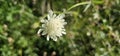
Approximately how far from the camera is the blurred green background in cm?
211

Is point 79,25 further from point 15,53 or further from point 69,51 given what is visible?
point 15,53

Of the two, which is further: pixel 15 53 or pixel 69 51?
pixel 69 51

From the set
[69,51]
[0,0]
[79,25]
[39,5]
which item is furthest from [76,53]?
[0,0]

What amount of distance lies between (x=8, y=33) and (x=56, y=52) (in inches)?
12.8

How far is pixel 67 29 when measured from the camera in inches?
89.0

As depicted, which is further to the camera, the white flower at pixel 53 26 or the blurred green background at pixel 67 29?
the blurred green background at pixel 67 29

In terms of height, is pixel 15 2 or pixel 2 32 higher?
pixel 15 2

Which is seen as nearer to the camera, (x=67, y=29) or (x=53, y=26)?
(x=53, y=26)

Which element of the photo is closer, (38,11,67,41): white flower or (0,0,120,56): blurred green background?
(38,11,67,41): white flower

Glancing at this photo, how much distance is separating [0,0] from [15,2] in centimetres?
9

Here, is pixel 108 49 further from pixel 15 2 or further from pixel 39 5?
pixel 15 2

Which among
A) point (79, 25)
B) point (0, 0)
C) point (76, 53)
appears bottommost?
point (76, 53)

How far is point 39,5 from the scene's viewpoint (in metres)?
2.26

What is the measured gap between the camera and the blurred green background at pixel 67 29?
6.93ft
